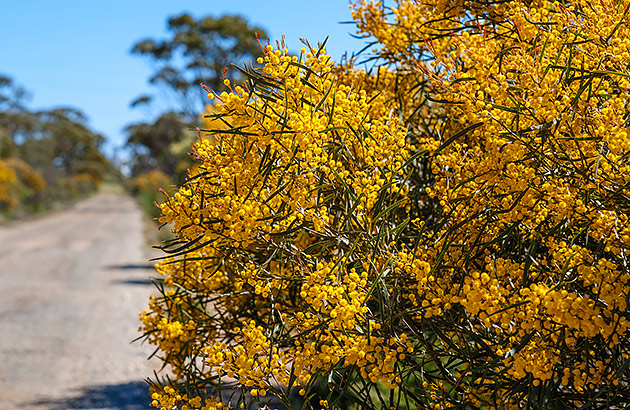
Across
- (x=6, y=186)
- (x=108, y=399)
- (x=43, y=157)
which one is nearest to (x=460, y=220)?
(x=108, y=399)

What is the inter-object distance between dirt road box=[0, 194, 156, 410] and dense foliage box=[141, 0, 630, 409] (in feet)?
12.2

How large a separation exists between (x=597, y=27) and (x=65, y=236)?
21567 millimetres

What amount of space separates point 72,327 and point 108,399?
3.05 metres

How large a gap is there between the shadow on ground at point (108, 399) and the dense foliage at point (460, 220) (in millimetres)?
3221

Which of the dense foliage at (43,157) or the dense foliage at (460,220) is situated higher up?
the dense foliage at (43,157)

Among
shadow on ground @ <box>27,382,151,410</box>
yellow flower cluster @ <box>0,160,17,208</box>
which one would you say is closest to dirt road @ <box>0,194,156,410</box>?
shadow on ground @ <box>27,382,151,410</box>

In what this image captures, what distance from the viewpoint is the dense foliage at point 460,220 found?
2.13m

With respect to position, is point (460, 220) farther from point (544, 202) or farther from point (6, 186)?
point (6, 186)

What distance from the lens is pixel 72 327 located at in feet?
28.7

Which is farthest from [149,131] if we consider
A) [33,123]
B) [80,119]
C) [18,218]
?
[80,119]

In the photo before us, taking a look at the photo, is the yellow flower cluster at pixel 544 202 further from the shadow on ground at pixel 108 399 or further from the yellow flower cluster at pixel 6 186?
the yellow flower cluster at pixel 6 186

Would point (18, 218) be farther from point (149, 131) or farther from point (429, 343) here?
point (429, 343)

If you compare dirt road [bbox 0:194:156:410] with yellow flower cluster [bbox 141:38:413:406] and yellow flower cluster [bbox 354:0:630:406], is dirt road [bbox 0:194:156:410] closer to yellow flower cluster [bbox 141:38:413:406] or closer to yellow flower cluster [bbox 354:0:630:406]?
yellow flower cluster [bbox 141:38:413:406]

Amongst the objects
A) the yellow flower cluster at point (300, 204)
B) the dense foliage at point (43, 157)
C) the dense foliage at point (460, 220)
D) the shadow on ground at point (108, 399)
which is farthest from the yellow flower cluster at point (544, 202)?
the dense foliage at point (43, 157)
